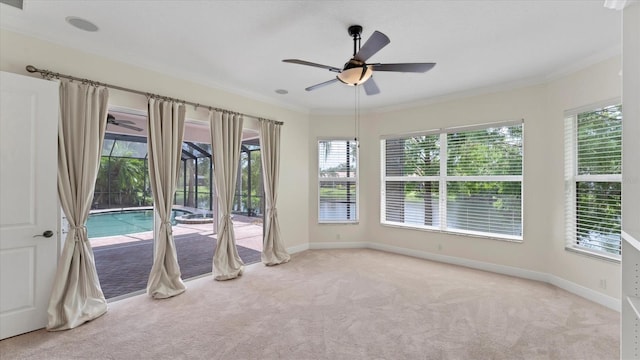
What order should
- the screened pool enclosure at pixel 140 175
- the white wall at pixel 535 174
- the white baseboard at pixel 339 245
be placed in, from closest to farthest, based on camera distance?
the white wall at pixel 535 174, the screened pool enclosure at pixel 140 175, the white baseboard at pixel 339 245

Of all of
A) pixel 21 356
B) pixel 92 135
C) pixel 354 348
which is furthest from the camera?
pixel 92 135

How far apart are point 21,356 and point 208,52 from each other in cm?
312

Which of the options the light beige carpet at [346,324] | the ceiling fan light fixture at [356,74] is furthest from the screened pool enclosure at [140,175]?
the ceiling fan light fixture at [356,74]

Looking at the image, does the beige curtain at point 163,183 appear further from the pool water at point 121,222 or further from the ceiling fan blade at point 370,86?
the ceiling fan blade at point 370,86

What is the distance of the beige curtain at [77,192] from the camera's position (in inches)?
104

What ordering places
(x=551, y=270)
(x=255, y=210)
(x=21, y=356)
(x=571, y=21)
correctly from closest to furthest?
1. (x=21, y=356)
2. (x=571, y=21)
3. (x=551, y=270)
4. (x=255, y=210)

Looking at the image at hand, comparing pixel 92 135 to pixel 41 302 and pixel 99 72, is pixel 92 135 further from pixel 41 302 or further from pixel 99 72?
pixel 41 302

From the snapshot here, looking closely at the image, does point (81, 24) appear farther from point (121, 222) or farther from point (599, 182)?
point (599, 182)

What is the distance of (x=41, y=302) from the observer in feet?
8.42

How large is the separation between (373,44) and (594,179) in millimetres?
3183

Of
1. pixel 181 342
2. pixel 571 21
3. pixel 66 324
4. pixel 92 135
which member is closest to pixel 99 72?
pixel 92 135

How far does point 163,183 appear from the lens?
Answer: 3.38 meters

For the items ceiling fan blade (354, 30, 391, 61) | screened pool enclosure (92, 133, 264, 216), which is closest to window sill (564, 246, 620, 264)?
ceiling fan blade (354, 30, 391, 61)

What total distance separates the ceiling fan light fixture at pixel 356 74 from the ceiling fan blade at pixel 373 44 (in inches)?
3.5
